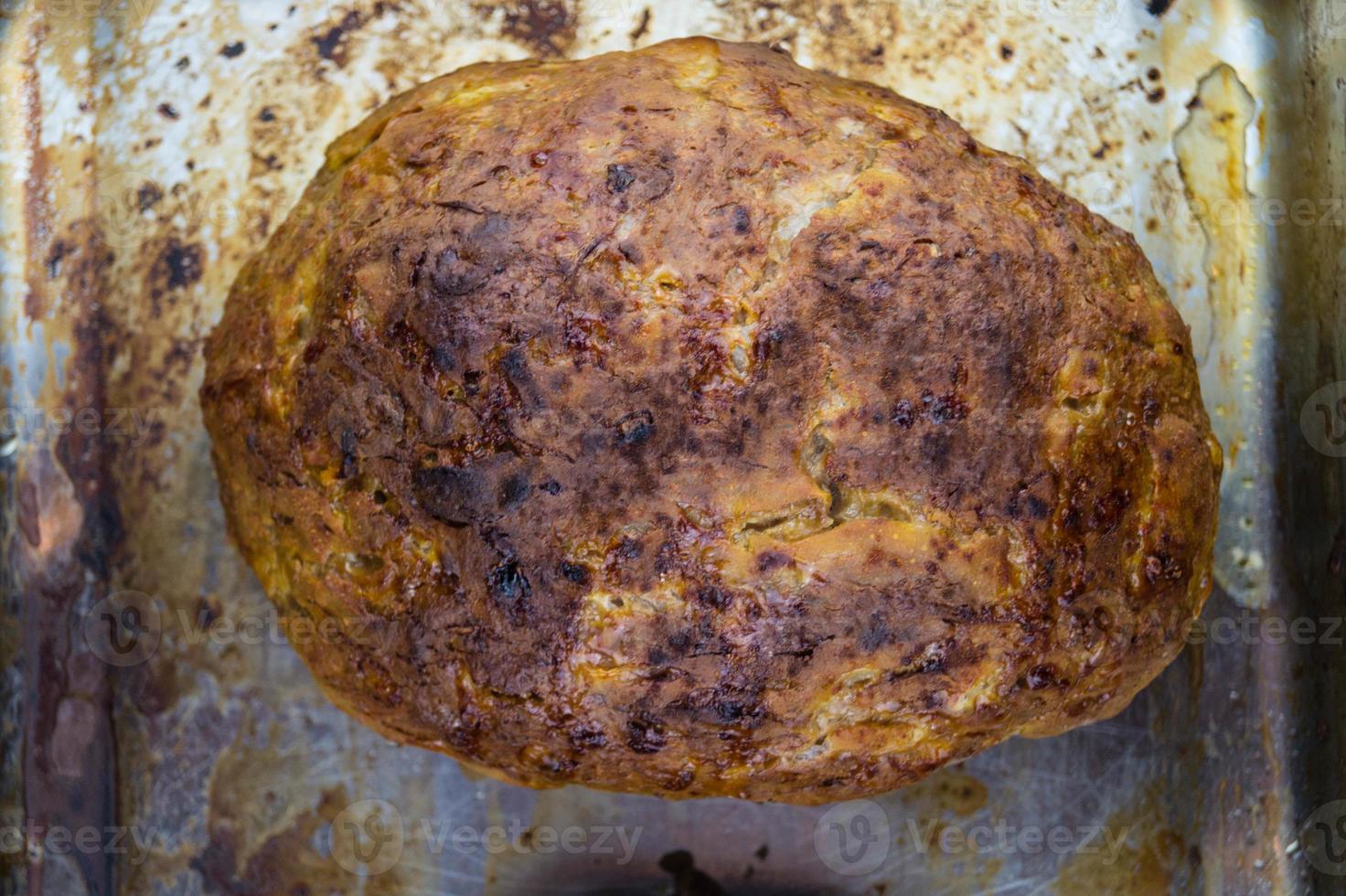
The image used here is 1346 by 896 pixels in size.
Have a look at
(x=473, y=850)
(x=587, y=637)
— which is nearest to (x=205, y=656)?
(x=473, y=850)

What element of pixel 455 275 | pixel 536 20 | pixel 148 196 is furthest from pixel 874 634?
pixel 148 196

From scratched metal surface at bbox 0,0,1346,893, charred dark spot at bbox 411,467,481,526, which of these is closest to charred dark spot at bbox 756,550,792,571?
charred dark spot at bbox 411,467,481,526

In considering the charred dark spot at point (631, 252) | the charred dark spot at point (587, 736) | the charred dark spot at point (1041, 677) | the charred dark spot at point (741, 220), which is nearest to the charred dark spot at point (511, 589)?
the charred dark spot at point (587, 736)

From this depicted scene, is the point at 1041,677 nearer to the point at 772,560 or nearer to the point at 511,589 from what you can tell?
the point at 772,560

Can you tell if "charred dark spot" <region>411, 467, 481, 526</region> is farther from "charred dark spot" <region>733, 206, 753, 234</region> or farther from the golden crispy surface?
"charred dark spot" <region>733, 206, 753, 234</region>

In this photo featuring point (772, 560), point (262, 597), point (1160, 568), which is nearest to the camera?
point (772, 560)
